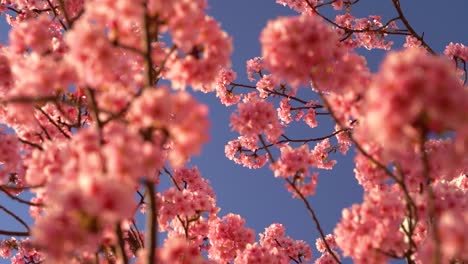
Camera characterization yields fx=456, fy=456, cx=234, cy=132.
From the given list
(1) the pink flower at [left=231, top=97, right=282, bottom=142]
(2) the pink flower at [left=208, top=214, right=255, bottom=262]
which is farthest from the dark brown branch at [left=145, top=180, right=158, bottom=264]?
(2) the pink flower at [left=208, top=214, right=255, bottom=262]

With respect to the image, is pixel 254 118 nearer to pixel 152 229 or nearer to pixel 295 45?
pixel 295 45

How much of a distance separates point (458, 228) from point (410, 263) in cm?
206

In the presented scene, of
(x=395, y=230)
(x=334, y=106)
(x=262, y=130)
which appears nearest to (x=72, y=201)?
(x=334, y=106)

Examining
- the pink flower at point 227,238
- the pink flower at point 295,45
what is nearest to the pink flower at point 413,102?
the pink flower at point 295,45

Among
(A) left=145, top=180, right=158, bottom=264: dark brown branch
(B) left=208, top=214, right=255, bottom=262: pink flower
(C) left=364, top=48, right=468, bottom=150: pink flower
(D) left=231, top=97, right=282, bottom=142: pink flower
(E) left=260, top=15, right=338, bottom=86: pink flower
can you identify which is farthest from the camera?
(B) left=208, top=214, right=255, bottom=262: pink flower

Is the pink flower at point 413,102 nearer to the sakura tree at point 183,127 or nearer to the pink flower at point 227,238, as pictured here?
the sakura tree at point 183,127

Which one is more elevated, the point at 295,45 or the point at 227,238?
the point at 227,238

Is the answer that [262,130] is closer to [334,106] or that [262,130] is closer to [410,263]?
[334,106]

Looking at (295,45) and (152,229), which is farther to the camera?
(295,45)

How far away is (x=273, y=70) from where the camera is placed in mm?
4992

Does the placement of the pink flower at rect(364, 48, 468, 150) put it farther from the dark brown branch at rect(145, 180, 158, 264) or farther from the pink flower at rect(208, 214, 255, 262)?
the pink flower at rect(208, 214, 255, 262)

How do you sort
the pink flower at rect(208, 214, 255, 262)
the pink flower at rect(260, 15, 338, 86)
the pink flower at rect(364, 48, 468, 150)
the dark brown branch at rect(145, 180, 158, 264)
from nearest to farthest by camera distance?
1. the pink flower at rect(364, 48, 468, 150)
2. the dark brown branch at rect(145, 180, 158, 264)
3. the pink flower at rect(260, 15, 338, 86)
4. the pink flower at rect(208, 214, 255, 262)

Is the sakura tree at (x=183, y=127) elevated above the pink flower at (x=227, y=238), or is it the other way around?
the pink flower at (x=227, y=238)

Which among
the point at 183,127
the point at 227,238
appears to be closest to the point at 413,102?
the point at 183,127
